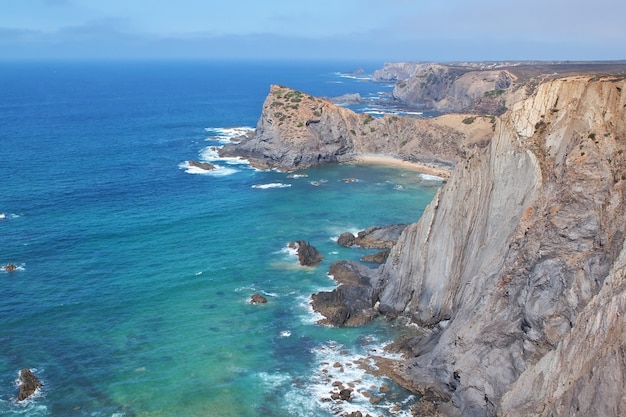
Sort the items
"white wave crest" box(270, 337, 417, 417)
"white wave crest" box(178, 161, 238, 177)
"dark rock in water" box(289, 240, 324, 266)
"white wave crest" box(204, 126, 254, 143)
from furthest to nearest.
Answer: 1. "white wave crest" box(204, 126, 254, 143)
2. "white wave crest" box(178, 161, 238, 177)
3. "dark rock in water" box(289, 240, 324, 266)
4. "white wave crest" box(270, 337, 417, 417)

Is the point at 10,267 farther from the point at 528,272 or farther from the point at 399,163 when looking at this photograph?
the point at 399,163

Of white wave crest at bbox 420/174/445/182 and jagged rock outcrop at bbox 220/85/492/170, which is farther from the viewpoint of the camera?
jagged rock outcrop at bbox 220/85/492/170

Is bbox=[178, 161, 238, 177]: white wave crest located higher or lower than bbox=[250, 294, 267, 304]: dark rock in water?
higher

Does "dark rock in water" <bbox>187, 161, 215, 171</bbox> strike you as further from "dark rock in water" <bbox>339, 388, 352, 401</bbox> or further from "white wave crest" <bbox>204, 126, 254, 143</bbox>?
"dark rock in water" <bbox>339, 388, 352, 401</bbox>

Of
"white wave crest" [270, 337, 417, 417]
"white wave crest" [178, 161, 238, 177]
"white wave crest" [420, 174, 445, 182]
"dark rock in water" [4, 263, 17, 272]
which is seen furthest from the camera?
"white wave crest" [178, 161, 238, 177]

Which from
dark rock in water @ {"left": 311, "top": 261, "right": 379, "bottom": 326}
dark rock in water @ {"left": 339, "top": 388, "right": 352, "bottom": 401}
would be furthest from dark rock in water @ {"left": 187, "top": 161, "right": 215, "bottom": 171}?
dark rock in water @ {"left": 339, "top": 388, "right": 352, "bottom": 401}

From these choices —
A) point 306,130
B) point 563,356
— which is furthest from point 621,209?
point 306,130

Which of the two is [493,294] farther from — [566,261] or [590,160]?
[590,160]
